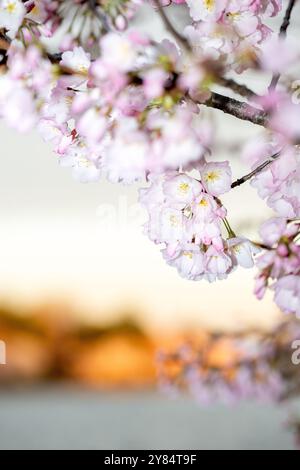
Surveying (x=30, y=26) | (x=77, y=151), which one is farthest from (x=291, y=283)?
(x=30, y=26)

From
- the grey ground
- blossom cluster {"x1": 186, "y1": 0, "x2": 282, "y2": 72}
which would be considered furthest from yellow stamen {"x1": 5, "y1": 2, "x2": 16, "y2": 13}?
the grey ground

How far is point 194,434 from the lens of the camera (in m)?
3.65

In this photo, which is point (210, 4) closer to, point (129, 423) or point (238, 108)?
point (238, 108)

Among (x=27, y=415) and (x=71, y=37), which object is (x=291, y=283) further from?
(x=27, y=415)

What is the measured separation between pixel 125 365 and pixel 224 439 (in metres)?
1.59

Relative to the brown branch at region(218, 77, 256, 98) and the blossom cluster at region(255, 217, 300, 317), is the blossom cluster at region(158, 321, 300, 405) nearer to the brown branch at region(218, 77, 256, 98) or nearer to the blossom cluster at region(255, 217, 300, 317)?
the blossom cluster at region(255, 217, 300, 317)

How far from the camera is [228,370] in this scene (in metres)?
1.87

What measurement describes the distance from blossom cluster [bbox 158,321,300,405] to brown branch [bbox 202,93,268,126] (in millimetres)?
1101

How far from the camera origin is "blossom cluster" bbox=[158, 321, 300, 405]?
1836 millimetres

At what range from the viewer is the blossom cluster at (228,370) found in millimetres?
1836

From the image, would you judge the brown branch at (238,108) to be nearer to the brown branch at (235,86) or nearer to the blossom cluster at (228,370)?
the brown branch at (235,86)

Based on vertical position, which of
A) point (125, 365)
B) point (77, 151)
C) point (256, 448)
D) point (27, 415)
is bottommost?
point (77, 151)

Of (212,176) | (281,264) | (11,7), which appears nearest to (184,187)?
(212,176)
